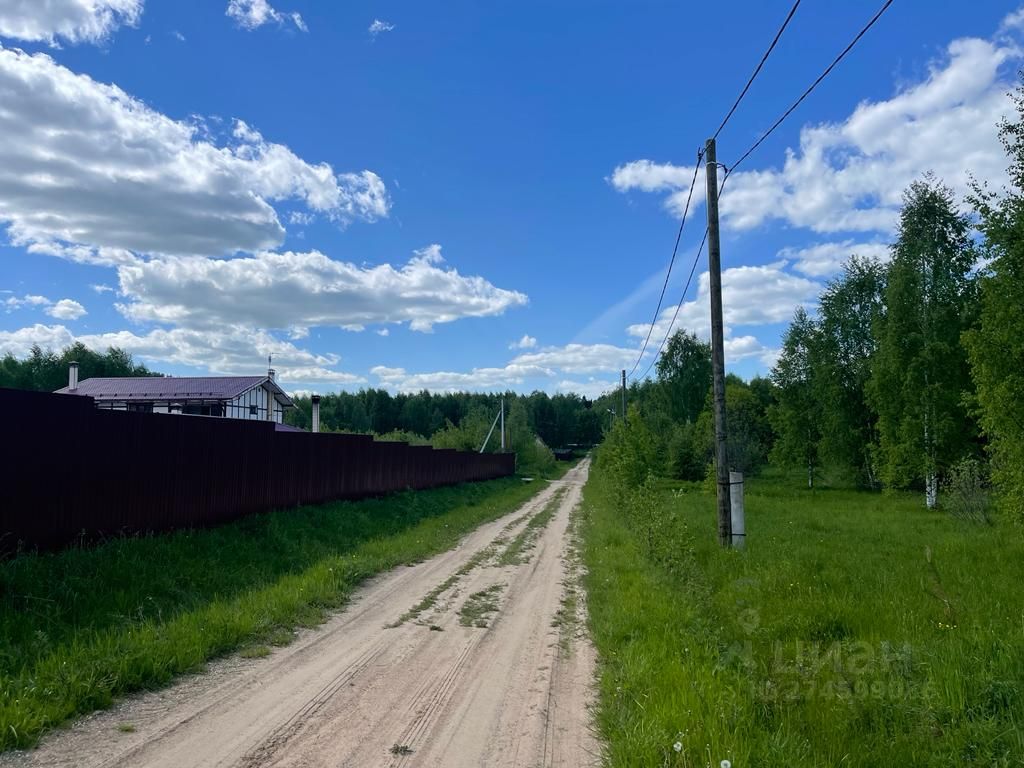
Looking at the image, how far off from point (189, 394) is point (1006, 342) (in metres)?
38.0

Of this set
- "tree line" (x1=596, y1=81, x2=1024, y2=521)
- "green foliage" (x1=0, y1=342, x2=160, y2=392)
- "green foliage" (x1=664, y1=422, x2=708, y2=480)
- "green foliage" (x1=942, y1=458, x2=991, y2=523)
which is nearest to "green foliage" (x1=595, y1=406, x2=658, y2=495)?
"tree line" (x1=596, y1=81, x2=1024, y2=521)

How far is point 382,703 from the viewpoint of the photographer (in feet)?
14.7

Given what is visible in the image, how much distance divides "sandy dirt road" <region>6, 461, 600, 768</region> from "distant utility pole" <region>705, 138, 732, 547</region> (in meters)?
4.38

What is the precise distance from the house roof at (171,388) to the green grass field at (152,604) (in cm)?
2838

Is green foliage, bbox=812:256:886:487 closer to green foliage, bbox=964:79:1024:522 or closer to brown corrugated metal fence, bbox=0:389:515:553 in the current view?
green foliage, bbox=964:79:1024:522

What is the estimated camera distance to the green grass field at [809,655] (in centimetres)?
358

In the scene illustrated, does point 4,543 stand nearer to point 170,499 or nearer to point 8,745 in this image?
point 170,499

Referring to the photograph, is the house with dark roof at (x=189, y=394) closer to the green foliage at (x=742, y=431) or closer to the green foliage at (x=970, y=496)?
the green foliage at (x=742, y=431)

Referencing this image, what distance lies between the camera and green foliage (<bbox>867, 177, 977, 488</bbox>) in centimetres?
2342

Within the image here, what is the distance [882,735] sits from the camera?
380 centimetres

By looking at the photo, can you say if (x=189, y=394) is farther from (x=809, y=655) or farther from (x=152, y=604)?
(x=809, y=655)

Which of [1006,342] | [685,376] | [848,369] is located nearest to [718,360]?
[1006,342]

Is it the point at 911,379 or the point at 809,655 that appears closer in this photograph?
the point at 809,655

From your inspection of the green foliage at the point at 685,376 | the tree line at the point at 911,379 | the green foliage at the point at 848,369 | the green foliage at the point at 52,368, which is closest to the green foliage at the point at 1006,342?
Answer: the tree line at the point at 911,379
